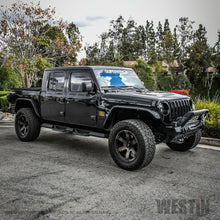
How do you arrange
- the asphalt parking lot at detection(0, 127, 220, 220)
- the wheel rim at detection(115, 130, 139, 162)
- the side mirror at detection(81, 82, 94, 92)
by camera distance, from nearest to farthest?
the asphalt parking lot at detection(0, 127, 220, 220) < the wheel rim at detection(115, 130, 139, 162) < the side mirror at detection(81, 82, 94, 92)

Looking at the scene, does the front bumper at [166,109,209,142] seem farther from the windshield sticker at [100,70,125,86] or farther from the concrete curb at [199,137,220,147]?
the concrete curb at [199,137,220,147]

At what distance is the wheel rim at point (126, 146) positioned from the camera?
4.60 m

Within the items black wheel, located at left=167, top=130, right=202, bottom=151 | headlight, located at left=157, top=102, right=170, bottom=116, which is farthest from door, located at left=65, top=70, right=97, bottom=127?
black wheel, located at left=167, top=130, right=202, bottom=151

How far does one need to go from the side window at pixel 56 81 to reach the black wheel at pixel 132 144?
6.62ft

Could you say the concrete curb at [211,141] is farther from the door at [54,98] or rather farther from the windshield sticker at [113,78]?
the door at [54,98]

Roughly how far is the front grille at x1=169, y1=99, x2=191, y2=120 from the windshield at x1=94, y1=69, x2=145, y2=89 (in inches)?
45.7

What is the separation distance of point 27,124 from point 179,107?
3.96 meters

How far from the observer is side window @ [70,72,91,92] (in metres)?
5.52

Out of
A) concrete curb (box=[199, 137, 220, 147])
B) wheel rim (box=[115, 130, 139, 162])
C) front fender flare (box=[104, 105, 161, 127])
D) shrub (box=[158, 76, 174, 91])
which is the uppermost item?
shrub (box=[158, 76, 174, 91])

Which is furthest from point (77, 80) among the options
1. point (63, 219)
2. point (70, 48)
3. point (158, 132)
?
point (70, 48)

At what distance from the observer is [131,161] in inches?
180

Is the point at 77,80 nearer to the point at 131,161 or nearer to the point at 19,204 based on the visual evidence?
the point at 131,161

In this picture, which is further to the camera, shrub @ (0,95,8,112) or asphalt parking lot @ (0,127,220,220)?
shrub @ (0,95,8,112)

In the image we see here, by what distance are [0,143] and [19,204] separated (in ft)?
12.4
